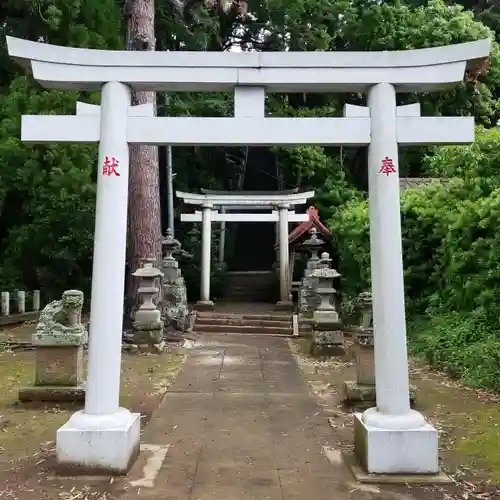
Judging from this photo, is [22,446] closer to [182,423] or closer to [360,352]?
[182,423]

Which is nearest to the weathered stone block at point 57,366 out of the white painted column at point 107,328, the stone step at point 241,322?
the white painted column at point 107,328

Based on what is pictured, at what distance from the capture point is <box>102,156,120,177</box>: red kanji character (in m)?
4.52

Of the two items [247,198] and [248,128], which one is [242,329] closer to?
[247,198]

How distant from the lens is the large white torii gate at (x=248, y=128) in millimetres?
4449

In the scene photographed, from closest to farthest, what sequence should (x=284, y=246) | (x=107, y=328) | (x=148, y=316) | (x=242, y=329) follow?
(x=107, y=328) → (x=148, y=316) → (x=242, y=329) → (x=284, y=246)

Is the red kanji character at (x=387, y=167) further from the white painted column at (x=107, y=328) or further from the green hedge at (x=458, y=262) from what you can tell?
the green hedge at (x=458, y=262)

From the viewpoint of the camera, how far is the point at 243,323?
14.7 metres

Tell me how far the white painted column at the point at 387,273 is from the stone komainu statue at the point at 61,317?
368 centimetres

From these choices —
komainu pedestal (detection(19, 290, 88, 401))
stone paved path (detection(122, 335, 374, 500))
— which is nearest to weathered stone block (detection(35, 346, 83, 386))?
komainu pedestal (detection(19, 290, 88, 401))

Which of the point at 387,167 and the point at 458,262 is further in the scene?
the point at 458,262

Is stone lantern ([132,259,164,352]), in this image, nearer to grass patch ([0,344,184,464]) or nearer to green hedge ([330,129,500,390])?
grass patch ([0,344,184,464])

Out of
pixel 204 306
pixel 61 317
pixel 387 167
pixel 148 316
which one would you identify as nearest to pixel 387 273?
pixel 387 167

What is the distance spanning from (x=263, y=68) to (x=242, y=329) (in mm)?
10250

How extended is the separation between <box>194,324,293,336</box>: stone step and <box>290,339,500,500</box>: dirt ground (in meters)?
4.47
